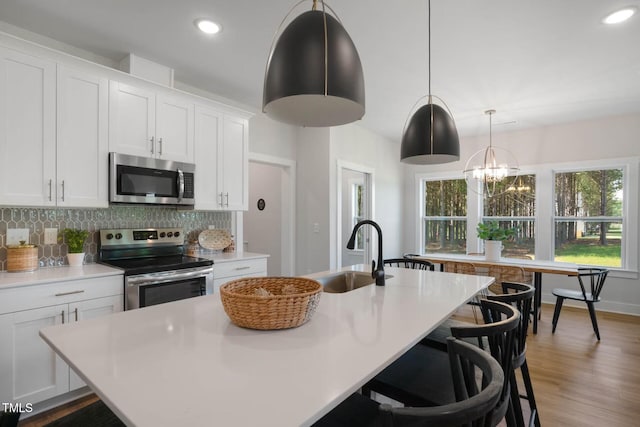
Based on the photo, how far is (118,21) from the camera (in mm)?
2434

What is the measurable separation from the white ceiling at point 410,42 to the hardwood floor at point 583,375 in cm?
261

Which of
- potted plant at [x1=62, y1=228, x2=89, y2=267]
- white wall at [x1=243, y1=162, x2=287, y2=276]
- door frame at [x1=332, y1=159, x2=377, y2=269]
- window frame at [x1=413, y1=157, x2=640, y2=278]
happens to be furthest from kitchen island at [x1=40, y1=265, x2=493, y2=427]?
window frame at [x1=413, y1=157, x2=640, y2=278]

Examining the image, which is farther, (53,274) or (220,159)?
(220,159)

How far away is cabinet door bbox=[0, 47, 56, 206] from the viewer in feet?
7.15

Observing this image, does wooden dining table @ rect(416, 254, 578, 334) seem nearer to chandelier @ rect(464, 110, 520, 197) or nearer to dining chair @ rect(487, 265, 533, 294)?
dining chair @ rect(487, 265, 533, 294)

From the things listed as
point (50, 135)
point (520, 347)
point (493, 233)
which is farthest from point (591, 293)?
point (50, 135)

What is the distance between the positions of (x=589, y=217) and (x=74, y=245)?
6135 mm

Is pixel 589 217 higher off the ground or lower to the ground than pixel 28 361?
higher

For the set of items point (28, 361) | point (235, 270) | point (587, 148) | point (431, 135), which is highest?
point (587, 148)

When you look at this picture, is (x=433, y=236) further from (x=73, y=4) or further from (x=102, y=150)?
(x=73, y=4)

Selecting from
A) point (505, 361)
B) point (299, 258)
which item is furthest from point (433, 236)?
point (505, 361)

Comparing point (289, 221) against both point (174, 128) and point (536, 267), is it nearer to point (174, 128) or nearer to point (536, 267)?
point (174, 128)

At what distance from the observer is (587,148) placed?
4887mm

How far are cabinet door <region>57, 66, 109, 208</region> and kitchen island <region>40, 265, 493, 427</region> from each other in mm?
1533
